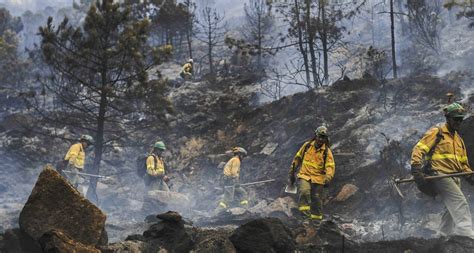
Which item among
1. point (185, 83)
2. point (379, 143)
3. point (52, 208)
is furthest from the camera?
point (185, 83)

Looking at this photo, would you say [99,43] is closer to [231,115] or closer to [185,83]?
[231,115]

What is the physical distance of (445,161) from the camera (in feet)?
21.6

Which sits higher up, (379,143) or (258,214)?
(379,143)

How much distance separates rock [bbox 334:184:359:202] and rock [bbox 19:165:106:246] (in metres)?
6.69

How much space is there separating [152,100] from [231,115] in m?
5.37

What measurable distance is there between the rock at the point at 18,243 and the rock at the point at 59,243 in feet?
2.17

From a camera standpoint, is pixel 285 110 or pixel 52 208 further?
pixel 285 110

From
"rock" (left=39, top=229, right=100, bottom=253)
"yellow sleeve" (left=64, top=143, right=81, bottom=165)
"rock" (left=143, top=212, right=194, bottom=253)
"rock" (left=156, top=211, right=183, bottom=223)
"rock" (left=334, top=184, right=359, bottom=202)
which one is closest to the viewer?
"rock" (left=39, top=229, right=100, bottom=253)

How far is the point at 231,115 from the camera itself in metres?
20.4

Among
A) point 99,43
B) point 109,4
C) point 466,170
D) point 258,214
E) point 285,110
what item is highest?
point 109,4

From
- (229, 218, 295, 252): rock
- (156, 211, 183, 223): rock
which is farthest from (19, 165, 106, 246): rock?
(229, 218, 295, 252): rock

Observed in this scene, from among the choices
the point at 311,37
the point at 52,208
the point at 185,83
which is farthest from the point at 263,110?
the point at 52,208

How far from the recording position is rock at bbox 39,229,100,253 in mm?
4727

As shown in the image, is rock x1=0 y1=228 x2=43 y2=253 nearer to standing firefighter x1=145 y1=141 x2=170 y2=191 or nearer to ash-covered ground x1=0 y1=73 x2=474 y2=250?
ash-covered ground x1=0 y1=73 x2=474 y2=250
